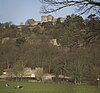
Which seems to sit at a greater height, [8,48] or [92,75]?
[8,48]

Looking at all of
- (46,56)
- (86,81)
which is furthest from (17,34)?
(86,81)

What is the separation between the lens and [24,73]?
110m

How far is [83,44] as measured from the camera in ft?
39.2

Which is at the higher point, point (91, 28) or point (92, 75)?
point (91, 28)

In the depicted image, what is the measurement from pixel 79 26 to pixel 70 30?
0.44 meters

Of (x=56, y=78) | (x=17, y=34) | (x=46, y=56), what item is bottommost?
(x=56, y=78)

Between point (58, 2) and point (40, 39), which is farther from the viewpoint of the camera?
point (40, 39)

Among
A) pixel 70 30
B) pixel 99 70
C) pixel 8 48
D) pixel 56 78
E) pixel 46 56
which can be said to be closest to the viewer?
pixel 70 30

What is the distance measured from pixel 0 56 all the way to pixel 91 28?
114625mm

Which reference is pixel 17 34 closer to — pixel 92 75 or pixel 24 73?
pixel 24 73

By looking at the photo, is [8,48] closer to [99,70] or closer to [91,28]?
[99,70]

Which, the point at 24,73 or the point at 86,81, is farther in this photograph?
the point at 24,73

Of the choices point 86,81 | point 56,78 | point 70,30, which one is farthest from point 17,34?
point 70,30

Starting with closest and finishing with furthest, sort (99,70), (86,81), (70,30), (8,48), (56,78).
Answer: (70,30)
(99,70)
(86,81)
(56,78)
(8,48)
